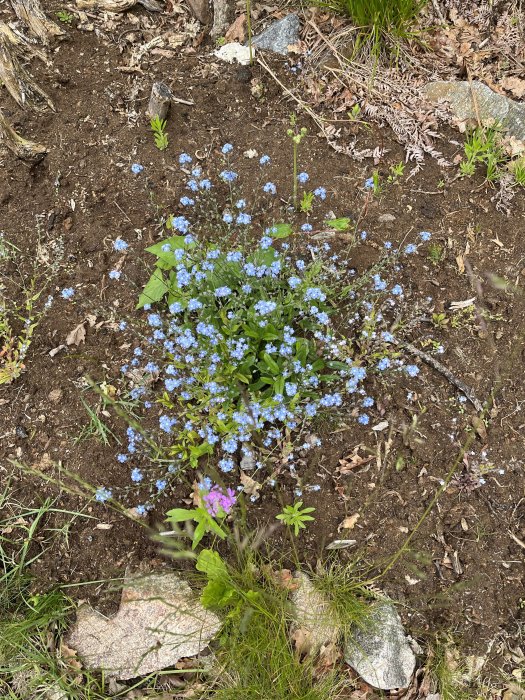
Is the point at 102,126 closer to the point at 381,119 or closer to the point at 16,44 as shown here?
the point at 16,44

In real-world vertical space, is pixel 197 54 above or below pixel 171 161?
above

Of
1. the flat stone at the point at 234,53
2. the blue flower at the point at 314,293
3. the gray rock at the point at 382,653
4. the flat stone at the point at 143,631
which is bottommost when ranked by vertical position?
the gray rock at the point at 382,653

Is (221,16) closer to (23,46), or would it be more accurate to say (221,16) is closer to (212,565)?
(23,46)

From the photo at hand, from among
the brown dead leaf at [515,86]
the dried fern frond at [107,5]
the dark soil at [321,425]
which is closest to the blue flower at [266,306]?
the dark soil at [321,425]

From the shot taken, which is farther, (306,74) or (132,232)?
(306,74)

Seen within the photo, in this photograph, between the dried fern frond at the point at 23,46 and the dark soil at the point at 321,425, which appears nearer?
the dark soil at the point at 321,425

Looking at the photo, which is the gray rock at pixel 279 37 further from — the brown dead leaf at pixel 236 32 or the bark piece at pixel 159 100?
the bark piece at pixel 159 100

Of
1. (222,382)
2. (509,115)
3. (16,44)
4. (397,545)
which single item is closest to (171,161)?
(16,44)
